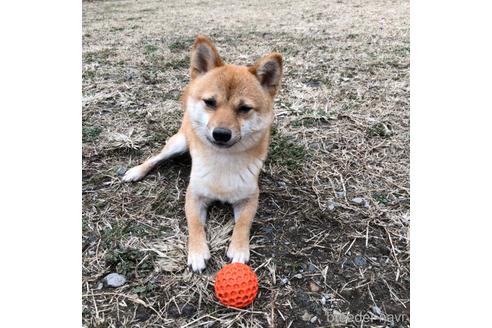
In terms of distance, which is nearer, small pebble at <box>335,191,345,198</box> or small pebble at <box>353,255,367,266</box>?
small pebble at <box>353,255,367,266</box>

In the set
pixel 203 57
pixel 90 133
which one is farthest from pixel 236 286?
pixel 90 133

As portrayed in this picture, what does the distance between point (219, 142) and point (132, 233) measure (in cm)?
101

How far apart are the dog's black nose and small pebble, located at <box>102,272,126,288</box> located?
3.77 feet

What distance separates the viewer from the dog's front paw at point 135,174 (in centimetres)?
351

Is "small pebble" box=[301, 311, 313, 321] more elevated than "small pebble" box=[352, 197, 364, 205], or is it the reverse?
"small pebble" box=[352, 197, 364, 205]

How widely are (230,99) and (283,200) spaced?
107 cm

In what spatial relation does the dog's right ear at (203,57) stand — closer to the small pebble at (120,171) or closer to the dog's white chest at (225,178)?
the dog's white chest at (225,178)

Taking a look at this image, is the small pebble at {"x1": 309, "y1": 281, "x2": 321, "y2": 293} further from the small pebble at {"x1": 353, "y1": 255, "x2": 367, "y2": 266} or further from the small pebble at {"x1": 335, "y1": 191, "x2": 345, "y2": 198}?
the small pebble at {"x1": 335, "y1": 191, "x2": 345, "y2": 198}

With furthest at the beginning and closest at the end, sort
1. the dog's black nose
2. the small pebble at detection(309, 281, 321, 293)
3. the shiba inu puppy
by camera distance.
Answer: the shiba inu puppy
the dog's black nose
the small pebble at detection(309, 281, 321, 293)

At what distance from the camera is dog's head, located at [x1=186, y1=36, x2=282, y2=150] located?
2.74 metres

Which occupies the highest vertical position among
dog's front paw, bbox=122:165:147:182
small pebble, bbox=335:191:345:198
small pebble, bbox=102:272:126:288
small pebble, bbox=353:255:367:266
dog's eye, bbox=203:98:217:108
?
dog's eye, bbox=203:98:217:108

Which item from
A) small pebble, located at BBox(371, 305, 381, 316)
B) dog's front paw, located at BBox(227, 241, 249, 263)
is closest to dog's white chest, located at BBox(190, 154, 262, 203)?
dog's front paw, located at BBox(227, 241, 249, 263)

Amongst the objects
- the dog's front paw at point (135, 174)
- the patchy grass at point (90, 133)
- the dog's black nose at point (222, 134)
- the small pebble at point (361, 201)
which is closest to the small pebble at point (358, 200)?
the small pebble at point (361, 201)

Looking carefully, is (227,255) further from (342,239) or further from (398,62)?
(398,62)
